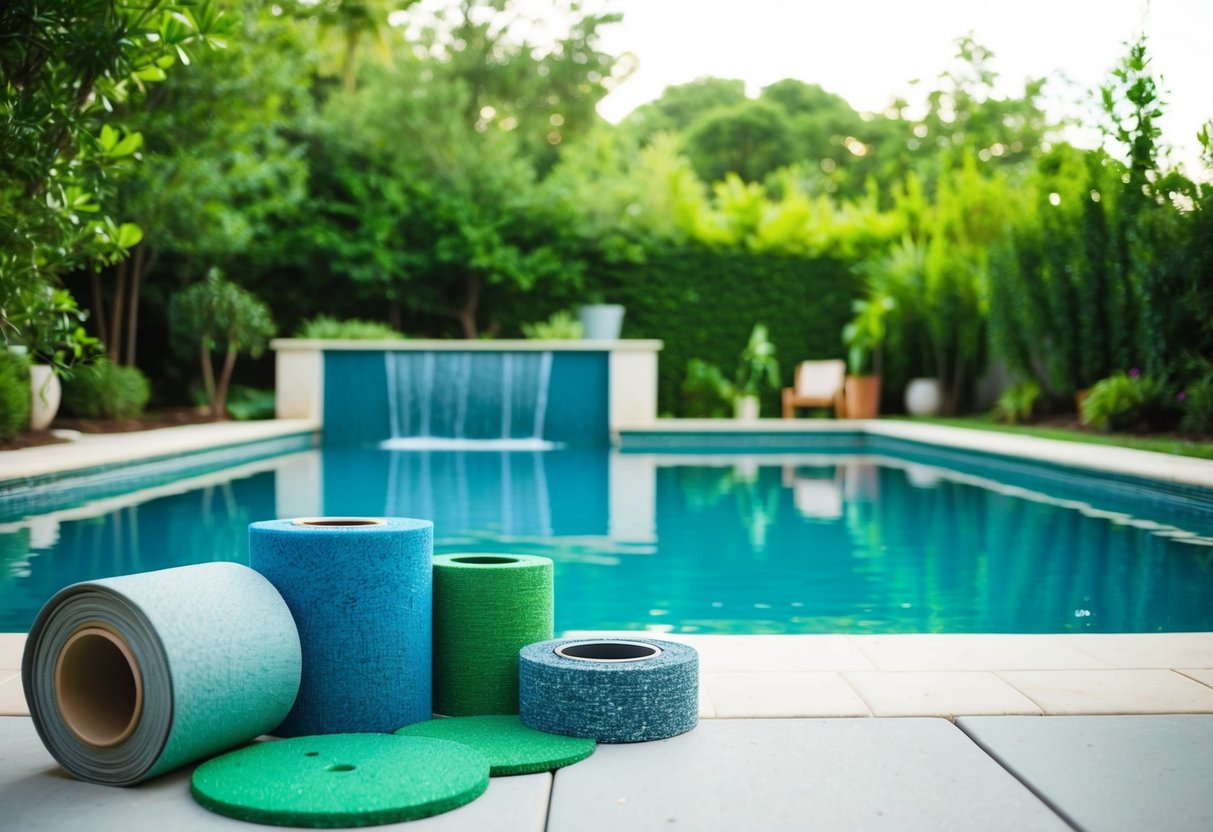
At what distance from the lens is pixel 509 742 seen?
2.27 m

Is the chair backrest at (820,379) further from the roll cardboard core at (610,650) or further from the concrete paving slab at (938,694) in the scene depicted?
the roll cardboard core at (610,650)

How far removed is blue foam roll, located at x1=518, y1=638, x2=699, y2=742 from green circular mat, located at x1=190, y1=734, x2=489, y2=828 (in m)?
0.22

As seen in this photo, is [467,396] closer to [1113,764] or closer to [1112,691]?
[1112,691]

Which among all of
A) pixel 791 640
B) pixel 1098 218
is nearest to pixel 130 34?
pixel 791 640

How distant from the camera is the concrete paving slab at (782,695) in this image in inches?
97.4

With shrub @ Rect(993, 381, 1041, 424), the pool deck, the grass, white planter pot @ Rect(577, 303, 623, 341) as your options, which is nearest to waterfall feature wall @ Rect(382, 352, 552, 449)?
white planter pot @ Rect(577, 303, 623, 341)

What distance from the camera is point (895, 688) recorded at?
2678 mm

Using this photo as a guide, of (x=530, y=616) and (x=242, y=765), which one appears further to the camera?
(x=530, y=616)

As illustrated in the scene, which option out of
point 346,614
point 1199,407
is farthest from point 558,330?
point 346,614

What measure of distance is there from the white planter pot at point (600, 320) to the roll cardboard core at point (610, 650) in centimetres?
1177

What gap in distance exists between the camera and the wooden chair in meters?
13.9

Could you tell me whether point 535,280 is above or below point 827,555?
above

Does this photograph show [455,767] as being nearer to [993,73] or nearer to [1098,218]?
[1098,218]

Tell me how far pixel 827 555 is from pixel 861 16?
16226 mm
